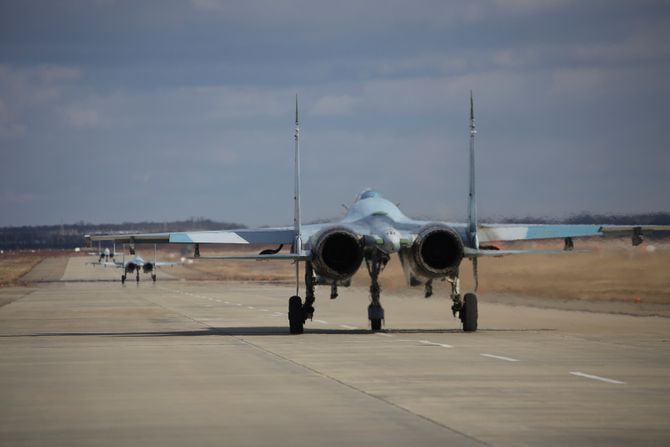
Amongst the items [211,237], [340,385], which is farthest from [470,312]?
[340,385]

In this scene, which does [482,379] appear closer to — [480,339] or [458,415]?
[458,415]

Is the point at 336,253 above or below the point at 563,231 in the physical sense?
below

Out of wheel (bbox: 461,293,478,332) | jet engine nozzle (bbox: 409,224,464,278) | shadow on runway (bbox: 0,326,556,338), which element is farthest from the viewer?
shadow on runway (bbox: 0,326,556,338)

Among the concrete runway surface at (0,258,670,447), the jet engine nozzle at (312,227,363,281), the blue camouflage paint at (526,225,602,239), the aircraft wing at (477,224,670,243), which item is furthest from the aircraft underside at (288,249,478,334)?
the blue camouflage paint at (526,225,602,239)

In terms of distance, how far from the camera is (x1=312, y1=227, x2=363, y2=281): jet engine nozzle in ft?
91.0

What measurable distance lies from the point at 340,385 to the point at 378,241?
38.3ft

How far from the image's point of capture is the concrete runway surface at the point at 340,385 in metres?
12.3

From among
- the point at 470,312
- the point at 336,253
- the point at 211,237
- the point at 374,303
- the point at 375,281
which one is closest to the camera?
the point at 336,253

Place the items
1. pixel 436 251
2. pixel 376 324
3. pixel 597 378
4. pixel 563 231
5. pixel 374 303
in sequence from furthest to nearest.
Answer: pixel 563 231
pixel 376 324
pixel 374 303
pixel 436 251
pixel 597 378

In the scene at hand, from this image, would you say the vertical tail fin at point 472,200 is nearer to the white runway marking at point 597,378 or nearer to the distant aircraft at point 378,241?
the distant aircraft at point 378,241

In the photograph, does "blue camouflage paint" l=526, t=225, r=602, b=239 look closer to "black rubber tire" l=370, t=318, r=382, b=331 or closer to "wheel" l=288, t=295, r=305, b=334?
"black rubber tire" l=370, t=318, r=382, b=331

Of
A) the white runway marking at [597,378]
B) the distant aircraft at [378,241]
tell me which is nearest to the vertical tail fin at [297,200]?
the distant aircraft at [378,241]

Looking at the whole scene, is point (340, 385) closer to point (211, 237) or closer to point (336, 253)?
point (336, 253)

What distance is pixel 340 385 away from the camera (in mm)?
16859
